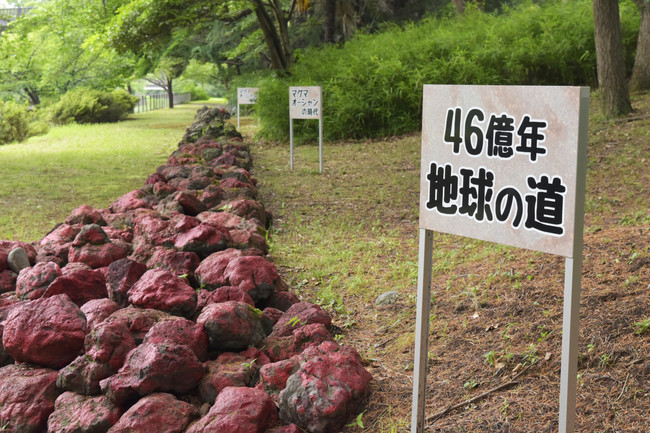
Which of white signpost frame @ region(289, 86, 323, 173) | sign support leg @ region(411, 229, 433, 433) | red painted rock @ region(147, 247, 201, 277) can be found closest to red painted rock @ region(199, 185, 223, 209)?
red painted rock @ region(147, 247, 201, 277)

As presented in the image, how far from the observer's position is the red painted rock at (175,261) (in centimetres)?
415

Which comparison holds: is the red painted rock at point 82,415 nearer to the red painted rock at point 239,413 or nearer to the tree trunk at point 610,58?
the red painted rock at point 239,413

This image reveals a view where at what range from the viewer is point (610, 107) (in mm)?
9148

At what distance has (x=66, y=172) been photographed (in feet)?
33.0

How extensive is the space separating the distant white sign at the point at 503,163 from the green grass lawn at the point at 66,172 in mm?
4559

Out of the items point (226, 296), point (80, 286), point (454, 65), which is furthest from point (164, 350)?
point (454, 65)

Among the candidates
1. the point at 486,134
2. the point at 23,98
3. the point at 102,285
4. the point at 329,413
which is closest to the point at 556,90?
the point at 486,134

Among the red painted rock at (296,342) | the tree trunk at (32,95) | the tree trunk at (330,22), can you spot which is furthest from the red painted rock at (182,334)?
the tree trunk at (32,95)

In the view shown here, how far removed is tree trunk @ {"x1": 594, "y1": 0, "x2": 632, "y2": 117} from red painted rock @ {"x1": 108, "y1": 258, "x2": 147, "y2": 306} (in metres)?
7.30

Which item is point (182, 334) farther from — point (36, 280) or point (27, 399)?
point (36, 280)

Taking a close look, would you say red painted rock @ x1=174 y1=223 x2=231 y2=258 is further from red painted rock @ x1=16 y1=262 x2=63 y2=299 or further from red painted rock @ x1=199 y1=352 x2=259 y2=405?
red painted rock @ x1=199 y1=352 x2=259 y2=405

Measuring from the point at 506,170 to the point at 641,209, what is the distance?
4.21m

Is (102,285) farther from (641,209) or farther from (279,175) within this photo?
(279,175)

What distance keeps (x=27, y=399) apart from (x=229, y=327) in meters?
0.92
